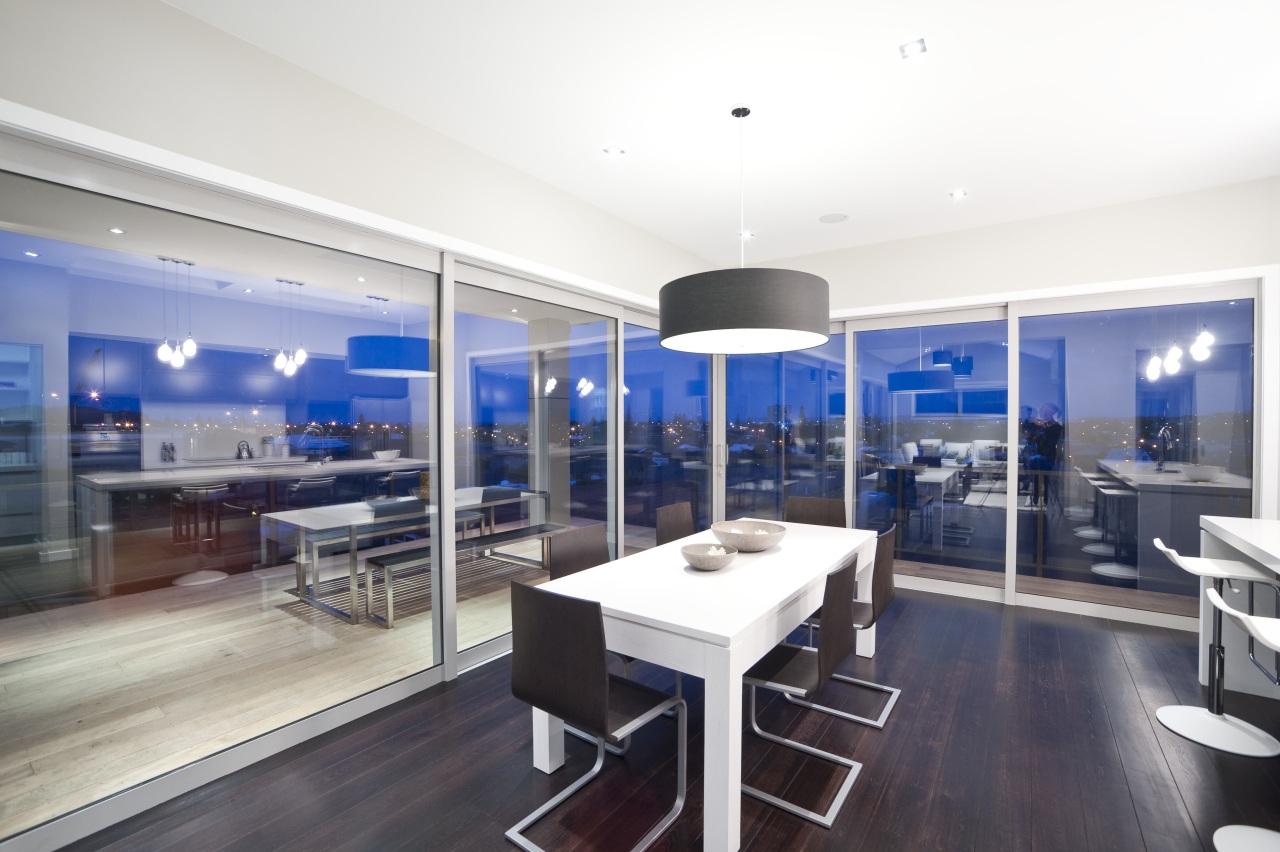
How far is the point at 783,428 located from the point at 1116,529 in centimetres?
271

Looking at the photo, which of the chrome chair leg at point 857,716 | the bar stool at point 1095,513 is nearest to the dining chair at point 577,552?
the chrome chair leg at point 857,716

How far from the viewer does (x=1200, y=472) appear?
3.95 m

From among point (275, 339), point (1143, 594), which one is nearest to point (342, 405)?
point (275, 339)

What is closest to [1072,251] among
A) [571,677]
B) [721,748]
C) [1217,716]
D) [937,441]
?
[937,441]

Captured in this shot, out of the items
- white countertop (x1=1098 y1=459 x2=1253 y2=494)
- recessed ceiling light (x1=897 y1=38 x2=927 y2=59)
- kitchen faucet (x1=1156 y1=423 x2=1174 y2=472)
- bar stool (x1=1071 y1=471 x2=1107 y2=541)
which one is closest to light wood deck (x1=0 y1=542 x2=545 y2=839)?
recessed ceiling light (x1=897 y1=38 x2=927 y2=59)

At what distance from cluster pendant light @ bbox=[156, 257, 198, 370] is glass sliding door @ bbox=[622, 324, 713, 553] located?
2915 mm

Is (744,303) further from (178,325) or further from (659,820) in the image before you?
(178,325)

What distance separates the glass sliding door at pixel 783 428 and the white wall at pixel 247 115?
115 inches

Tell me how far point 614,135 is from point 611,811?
10.3ft

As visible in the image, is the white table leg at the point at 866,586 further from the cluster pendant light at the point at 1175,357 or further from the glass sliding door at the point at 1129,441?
the cluster pendant light at the point at 1175,357

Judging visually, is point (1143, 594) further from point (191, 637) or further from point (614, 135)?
point (191, 637)

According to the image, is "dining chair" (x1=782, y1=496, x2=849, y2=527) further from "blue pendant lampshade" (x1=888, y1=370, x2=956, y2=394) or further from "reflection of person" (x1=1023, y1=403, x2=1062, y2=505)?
"reflection of person" (x1=1023, y1=403, x2=1062, y2=505)

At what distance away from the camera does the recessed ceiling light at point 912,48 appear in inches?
89.3

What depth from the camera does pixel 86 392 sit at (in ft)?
6.52
